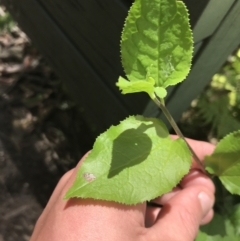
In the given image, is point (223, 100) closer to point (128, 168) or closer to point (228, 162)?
point (228, 162)

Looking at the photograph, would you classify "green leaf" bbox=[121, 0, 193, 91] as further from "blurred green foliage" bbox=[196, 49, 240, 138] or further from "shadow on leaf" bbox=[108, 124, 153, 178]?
"blurred green foliage" bbox=[196, 49, 240, 138]

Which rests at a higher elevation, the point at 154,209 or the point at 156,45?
the point at 156,45

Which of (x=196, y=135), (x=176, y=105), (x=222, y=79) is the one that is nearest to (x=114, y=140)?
(x=176, y=105)

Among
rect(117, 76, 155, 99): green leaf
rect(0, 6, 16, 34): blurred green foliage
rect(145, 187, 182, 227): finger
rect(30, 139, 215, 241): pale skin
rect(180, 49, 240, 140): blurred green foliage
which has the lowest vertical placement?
rect(0, 6, 16, 34): blurred green foliage

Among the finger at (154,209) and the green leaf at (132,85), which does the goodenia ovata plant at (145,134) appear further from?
the finger at (154,209)

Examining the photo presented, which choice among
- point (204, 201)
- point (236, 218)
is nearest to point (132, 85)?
point (204, 201)

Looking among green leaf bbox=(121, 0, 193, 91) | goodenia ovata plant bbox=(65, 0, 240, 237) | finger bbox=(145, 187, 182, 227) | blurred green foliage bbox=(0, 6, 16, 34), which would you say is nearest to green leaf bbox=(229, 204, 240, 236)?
finger bbox=(145, 187, 182, 227)

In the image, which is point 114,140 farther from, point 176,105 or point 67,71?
point 67,71
